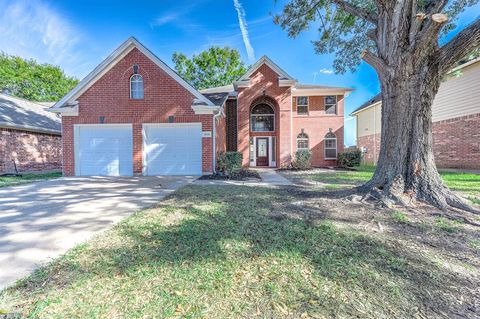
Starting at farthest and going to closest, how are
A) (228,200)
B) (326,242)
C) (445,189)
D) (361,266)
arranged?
1. (228,200)
2. (445,189)
3. (326,242)
4. (361,266)

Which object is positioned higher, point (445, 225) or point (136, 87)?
point (136, 87)

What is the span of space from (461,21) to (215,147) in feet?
35.7

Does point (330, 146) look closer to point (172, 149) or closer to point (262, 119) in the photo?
point (262, 119)

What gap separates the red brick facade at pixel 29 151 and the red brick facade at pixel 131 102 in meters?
5.01

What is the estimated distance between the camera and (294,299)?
1.92 m

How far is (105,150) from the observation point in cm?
1067

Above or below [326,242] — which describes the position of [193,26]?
above

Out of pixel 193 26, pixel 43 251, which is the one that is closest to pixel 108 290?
pixel 43 251

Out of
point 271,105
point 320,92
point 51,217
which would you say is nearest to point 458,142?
point 320,92

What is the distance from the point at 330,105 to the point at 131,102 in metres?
14.1

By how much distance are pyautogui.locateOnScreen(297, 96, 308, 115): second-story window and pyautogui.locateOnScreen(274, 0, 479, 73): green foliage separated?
6.83m

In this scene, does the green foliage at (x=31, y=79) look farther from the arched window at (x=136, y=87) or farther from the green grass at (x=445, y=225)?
the green grass at (x=445, y=225)

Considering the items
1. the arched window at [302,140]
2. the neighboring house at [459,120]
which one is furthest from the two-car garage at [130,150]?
the neighboring house at [459,120]

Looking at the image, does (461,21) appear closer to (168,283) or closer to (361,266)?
(361,266)
